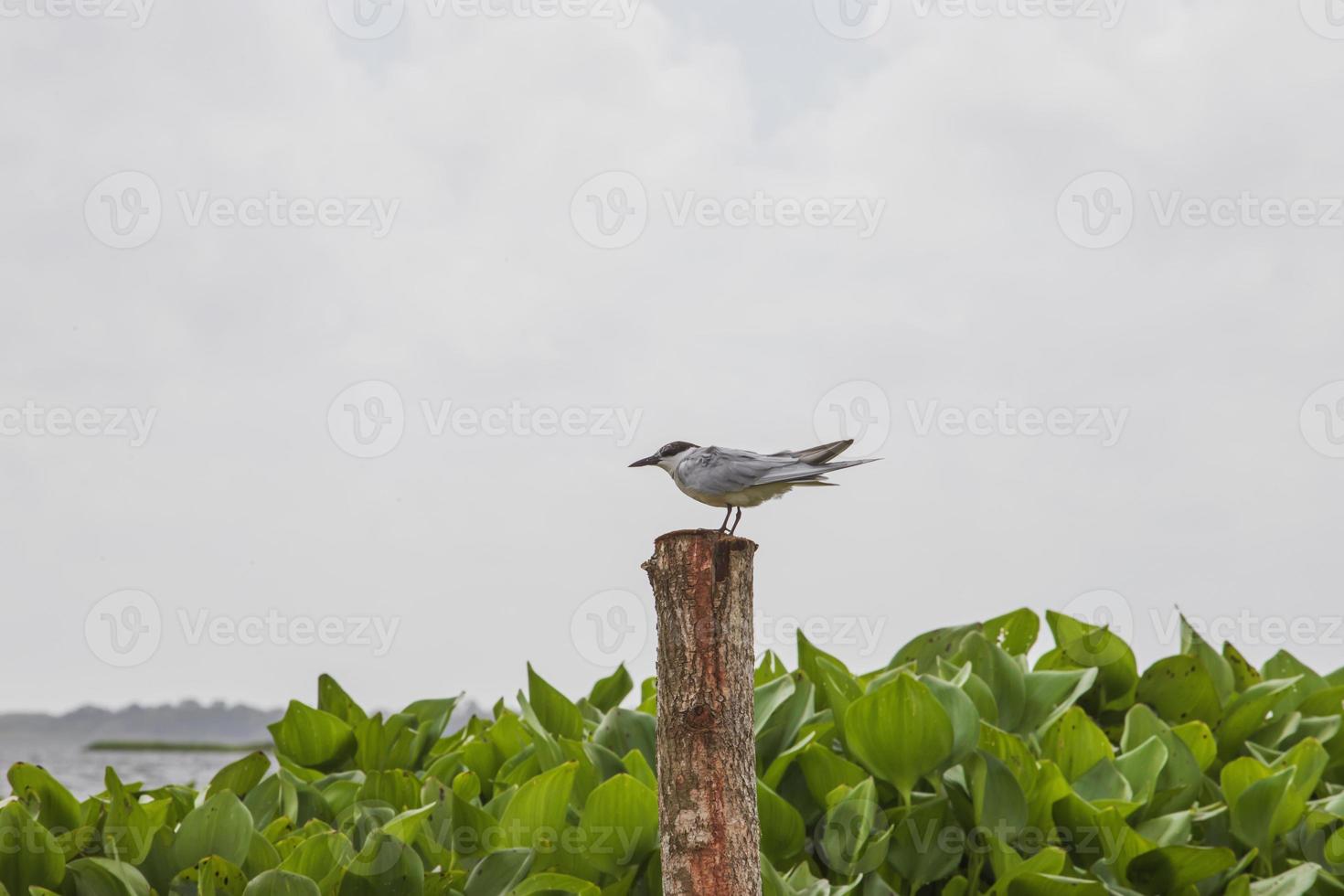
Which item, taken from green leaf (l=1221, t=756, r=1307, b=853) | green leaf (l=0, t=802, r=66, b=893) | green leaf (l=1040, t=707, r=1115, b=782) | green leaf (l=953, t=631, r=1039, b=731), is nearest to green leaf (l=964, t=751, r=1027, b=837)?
green leaf (l=1040, t=707, r=1115, b=782)

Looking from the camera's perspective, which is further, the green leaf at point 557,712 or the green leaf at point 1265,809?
the green leaf at point 557,712

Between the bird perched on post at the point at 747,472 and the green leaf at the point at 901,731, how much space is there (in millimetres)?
807

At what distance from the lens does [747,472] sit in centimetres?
369

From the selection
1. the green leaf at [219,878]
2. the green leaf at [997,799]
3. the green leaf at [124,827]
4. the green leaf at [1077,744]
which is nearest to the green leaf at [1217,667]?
the green leaf at [1077,744]

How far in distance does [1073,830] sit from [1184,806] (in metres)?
0.67

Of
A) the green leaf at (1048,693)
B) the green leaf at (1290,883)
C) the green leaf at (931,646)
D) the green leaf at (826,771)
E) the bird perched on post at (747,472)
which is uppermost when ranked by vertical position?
the bird perched on post at (747,472)

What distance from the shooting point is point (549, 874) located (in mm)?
3760

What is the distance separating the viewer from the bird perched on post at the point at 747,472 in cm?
366

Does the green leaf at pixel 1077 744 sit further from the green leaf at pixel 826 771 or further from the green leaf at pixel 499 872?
the green leaf at pixel 499 872

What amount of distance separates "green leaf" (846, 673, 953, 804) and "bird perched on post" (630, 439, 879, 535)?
31.8 inches

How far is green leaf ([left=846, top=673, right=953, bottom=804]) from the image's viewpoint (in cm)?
412

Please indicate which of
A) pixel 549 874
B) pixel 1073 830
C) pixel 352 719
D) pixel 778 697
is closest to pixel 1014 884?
pixel 1073 830

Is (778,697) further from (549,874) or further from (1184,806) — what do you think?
(1184,806)

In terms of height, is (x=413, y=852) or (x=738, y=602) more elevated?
(x=738, y=602)
